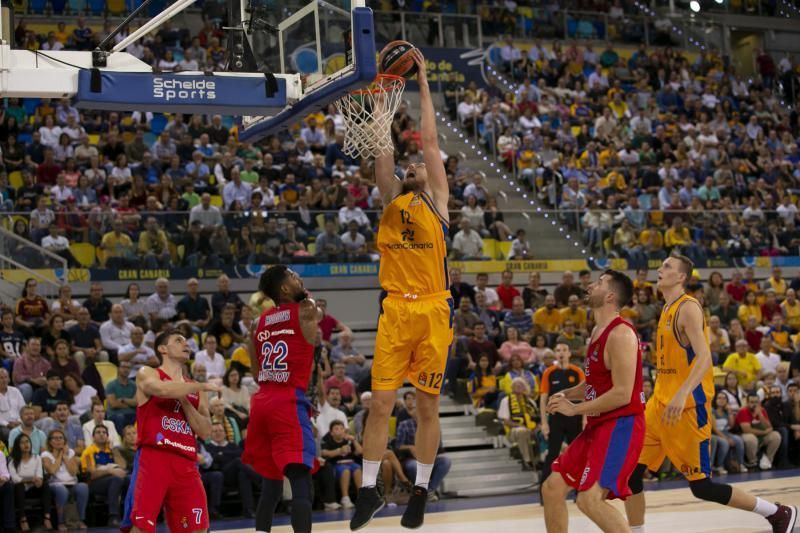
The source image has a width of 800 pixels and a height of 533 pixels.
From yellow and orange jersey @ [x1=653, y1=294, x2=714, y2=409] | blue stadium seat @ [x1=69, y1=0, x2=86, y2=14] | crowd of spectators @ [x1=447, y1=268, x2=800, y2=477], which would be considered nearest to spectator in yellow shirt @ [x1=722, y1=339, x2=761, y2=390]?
crowd of spectators @ [x1=447, y1=268, x2=800, y2=477]

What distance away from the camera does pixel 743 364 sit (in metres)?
16.7

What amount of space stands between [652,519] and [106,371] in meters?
7.17

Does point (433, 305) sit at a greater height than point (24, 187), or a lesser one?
lesser

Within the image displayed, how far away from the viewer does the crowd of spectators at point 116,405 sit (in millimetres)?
12016

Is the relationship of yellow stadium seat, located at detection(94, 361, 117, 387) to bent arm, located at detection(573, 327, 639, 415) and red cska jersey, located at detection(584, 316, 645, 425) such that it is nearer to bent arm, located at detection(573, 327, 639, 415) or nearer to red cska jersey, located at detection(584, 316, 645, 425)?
red cska jersey, located at detection(584, 316, 645, 425)

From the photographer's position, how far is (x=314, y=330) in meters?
7.66

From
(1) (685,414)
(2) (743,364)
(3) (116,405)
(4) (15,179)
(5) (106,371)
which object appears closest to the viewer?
(1) (685,414)

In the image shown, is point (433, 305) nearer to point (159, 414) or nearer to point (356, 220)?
point (159, 414)

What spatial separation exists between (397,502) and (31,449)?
13.7ft

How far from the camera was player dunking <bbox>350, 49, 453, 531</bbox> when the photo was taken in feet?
24.4

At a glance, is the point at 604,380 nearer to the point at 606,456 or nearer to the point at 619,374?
the point at 619,374

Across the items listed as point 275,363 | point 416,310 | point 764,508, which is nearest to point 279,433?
point 275,363

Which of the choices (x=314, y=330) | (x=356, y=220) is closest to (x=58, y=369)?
(x=356, y=220)

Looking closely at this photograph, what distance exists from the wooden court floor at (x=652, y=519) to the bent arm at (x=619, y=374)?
265 centimetres
